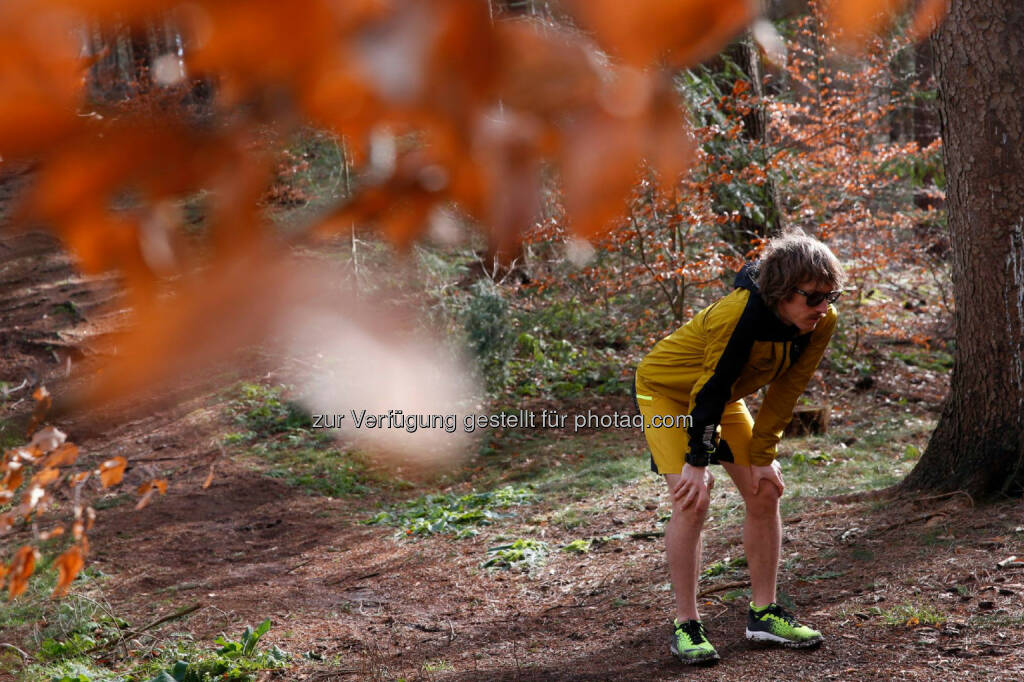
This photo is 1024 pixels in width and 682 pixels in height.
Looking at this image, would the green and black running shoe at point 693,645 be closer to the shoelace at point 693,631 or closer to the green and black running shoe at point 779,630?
the shoelace at point 693,631

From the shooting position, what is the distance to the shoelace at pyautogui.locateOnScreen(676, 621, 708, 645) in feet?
11.4

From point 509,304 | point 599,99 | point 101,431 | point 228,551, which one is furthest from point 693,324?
point 101,431

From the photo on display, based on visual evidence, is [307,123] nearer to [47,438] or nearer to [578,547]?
[47,438]

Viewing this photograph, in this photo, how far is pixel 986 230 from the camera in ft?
15.2

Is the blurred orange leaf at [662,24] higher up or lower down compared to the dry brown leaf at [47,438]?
higher up

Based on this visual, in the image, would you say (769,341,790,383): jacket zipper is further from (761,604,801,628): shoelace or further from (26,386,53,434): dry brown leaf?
(26,386,53,434): dry brown leaf

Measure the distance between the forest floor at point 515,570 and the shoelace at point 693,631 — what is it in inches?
5.3

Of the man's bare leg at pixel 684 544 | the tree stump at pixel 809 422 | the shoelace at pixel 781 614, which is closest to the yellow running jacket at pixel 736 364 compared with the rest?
the man's bare leg at pixel 684 544

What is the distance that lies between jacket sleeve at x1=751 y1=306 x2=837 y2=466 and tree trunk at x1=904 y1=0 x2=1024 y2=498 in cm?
189

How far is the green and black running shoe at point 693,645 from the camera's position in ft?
11.3

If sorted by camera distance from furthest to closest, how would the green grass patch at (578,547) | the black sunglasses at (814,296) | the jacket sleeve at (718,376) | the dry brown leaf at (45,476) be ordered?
the green grass patch at (578,547) < the jacket sleeve at (718,376) < the black sunglasses at (814,296) < the dry brown leaf at (45,476)

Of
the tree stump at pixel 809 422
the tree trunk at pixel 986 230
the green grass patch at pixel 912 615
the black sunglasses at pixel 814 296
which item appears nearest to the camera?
the black sunglasses at pixel 814 296

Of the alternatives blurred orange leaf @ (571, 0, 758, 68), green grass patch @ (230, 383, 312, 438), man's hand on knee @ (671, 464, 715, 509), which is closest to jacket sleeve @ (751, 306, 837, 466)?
man's hand on knee @ (671, 464, 715, 509)

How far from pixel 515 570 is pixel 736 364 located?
2730 millimetres
